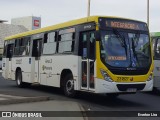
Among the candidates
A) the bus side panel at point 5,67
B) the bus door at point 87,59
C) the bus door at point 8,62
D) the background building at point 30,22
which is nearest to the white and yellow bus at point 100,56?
the bus door at point 87,59

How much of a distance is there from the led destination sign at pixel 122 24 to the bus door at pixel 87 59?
1.84 feet

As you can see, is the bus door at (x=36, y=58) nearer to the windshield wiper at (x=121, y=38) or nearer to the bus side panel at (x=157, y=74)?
the bus side panel at (x=157, y=74)

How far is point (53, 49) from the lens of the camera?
1620 cm

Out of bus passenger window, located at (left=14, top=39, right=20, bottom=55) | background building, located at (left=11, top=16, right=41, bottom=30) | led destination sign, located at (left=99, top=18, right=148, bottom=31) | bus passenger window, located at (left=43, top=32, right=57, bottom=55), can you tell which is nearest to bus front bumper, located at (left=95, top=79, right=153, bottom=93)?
led destination sign, located at (left=99, top=18, right=148, bottom=31)

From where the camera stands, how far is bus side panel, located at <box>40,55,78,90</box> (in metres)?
14.3

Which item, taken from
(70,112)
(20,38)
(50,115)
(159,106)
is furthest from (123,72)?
(20,38)

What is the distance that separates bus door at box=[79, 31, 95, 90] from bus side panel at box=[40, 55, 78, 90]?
0.44 metres

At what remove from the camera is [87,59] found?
13367 millimetres

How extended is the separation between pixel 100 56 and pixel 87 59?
820 mm

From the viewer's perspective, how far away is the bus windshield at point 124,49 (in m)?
12.8

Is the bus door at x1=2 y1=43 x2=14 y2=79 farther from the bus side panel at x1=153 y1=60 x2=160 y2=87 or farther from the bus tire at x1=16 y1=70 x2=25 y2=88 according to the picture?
the bus side panel at x1=153 y1=60 x2=160 y2=87

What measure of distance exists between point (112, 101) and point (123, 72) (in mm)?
1958

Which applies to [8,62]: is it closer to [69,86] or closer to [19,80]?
[19,80]

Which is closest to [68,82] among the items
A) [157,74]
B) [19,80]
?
[157,74]
